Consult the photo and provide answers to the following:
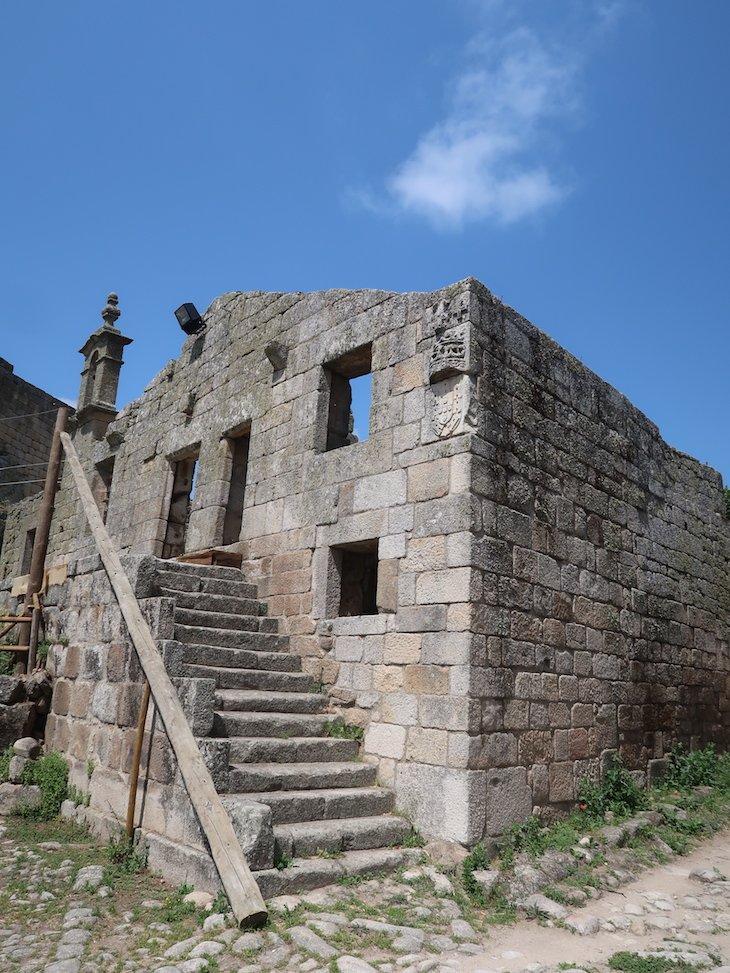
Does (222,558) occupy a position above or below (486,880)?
above

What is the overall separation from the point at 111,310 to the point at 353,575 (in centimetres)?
855

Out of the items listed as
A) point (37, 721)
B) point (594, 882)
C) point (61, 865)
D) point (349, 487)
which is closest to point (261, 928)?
point (61, 865)

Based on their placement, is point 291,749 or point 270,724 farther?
point 270,724

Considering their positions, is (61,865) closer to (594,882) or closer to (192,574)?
(192,574)

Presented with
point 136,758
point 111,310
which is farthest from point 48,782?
point 111,310

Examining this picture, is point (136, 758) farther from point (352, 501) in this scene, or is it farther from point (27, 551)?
point (27, 551)

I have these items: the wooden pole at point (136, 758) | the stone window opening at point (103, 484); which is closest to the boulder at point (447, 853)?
the wooden pole at point (136, 758)

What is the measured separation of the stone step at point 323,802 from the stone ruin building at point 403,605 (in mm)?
→ 18

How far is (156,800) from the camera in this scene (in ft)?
16.9

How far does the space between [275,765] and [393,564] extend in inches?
67.3

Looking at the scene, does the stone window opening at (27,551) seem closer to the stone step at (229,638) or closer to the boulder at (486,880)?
the stone step at (229,638)

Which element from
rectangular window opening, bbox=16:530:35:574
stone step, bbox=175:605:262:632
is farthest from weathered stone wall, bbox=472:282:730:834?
rectangular window opening, bbox=16:530:35:574

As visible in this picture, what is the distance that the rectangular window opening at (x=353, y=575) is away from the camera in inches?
269

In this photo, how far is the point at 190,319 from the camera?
1016 centimetres
